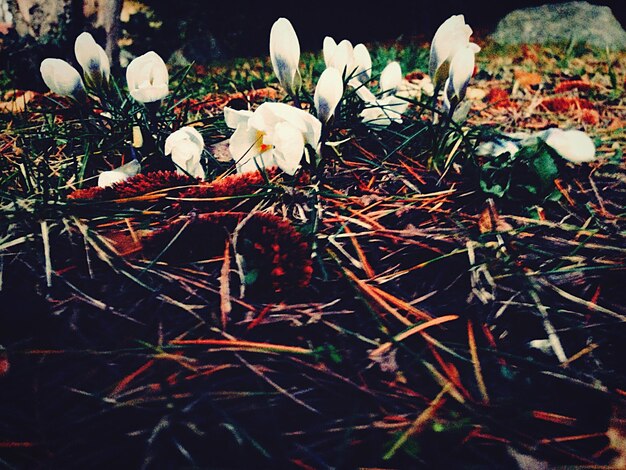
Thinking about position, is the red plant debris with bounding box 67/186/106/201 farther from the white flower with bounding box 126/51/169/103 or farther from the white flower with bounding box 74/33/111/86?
the white flower with bounding box 74/33/111/86

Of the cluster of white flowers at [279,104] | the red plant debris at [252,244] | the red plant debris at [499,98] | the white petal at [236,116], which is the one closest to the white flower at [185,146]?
the cluster of white flowers at [279,104]

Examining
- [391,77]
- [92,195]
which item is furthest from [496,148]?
[92,195]

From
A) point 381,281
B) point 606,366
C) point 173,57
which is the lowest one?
point 606,366

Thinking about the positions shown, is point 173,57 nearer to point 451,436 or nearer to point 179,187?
point 179,187

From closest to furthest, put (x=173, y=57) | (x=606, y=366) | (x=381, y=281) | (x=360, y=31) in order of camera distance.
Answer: (x=606, y=366) < (x=381, y=281) < (x=173, y=57) < (x=360, y=31)

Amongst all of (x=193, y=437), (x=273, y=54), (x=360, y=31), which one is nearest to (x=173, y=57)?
(x=360, y=31)
